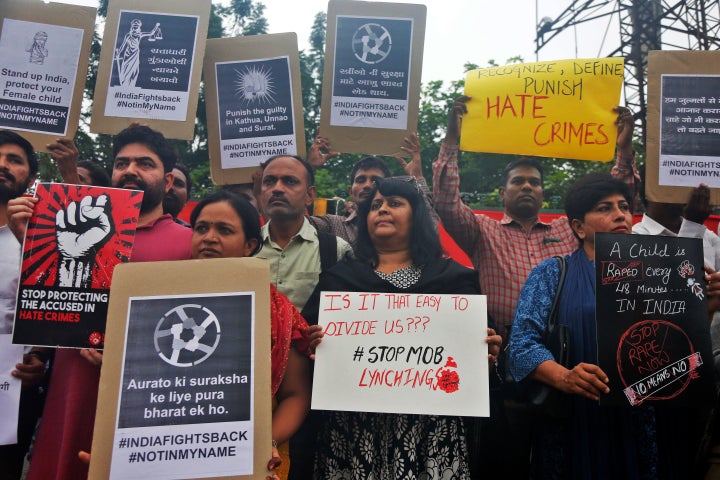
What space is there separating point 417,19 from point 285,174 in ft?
4.48

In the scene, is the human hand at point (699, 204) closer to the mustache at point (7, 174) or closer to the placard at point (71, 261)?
the placard at point (71, 261)

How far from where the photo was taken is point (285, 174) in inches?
142

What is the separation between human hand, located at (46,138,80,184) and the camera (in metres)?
3.58

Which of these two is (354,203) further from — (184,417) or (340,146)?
(184,417)

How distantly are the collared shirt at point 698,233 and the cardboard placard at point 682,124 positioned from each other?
163 millimetres

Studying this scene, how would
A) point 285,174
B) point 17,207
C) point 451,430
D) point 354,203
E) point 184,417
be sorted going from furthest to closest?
1. point 354,203
2. point 285,174
3. point 451,430
4. point 17,207
5. point 184,417

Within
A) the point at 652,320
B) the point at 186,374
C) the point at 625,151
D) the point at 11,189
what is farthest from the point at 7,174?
the point at 625,151

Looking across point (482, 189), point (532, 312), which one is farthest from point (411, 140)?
point (482, 189)

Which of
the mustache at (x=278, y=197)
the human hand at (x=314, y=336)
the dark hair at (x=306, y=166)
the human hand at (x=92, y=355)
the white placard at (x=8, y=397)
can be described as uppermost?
the dark hair at (x=306, y=166)

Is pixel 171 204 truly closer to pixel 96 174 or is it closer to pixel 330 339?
pixel 96 174

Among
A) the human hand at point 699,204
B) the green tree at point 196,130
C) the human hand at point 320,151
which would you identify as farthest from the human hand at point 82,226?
the green tree at point 196,130

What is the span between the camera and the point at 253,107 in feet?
13.0

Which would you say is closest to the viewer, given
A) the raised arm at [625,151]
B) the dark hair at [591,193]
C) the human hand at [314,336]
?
the human hand at [314,336]

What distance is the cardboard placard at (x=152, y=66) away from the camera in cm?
378
